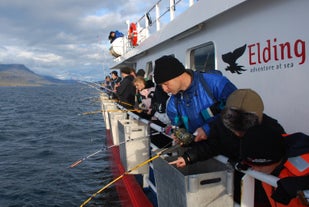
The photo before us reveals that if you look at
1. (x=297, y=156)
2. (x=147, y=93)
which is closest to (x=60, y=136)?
(x=147, y=93)

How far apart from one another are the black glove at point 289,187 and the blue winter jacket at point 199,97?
1.18 m

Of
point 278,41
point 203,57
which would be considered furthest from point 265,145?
point 203,57

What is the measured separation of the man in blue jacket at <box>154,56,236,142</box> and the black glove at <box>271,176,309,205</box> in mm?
1228

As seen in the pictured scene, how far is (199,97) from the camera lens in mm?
3133

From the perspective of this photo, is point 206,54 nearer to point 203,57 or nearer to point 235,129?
point 203,57

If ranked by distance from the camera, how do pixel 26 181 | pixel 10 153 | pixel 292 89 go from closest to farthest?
pixel 292 89
pixel 26 181
pixel 10 153

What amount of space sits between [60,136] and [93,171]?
6.84 m

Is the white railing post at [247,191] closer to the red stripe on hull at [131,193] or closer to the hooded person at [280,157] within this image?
the hooded person at [280,157]

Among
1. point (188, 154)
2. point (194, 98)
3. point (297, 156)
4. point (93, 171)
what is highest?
point (194, 98)

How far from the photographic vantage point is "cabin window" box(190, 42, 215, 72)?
5.35m

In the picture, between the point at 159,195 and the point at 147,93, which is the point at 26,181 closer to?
the point at 147,93

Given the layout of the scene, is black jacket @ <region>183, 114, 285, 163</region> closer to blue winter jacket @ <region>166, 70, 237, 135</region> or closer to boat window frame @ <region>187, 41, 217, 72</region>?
blue winter jacket @ <region>166, 70, 237, 135</region>

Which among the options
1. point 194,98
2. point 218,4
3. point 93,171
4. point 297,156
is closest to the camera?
point 297,156

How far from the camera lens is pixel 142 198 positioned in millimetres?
5180
